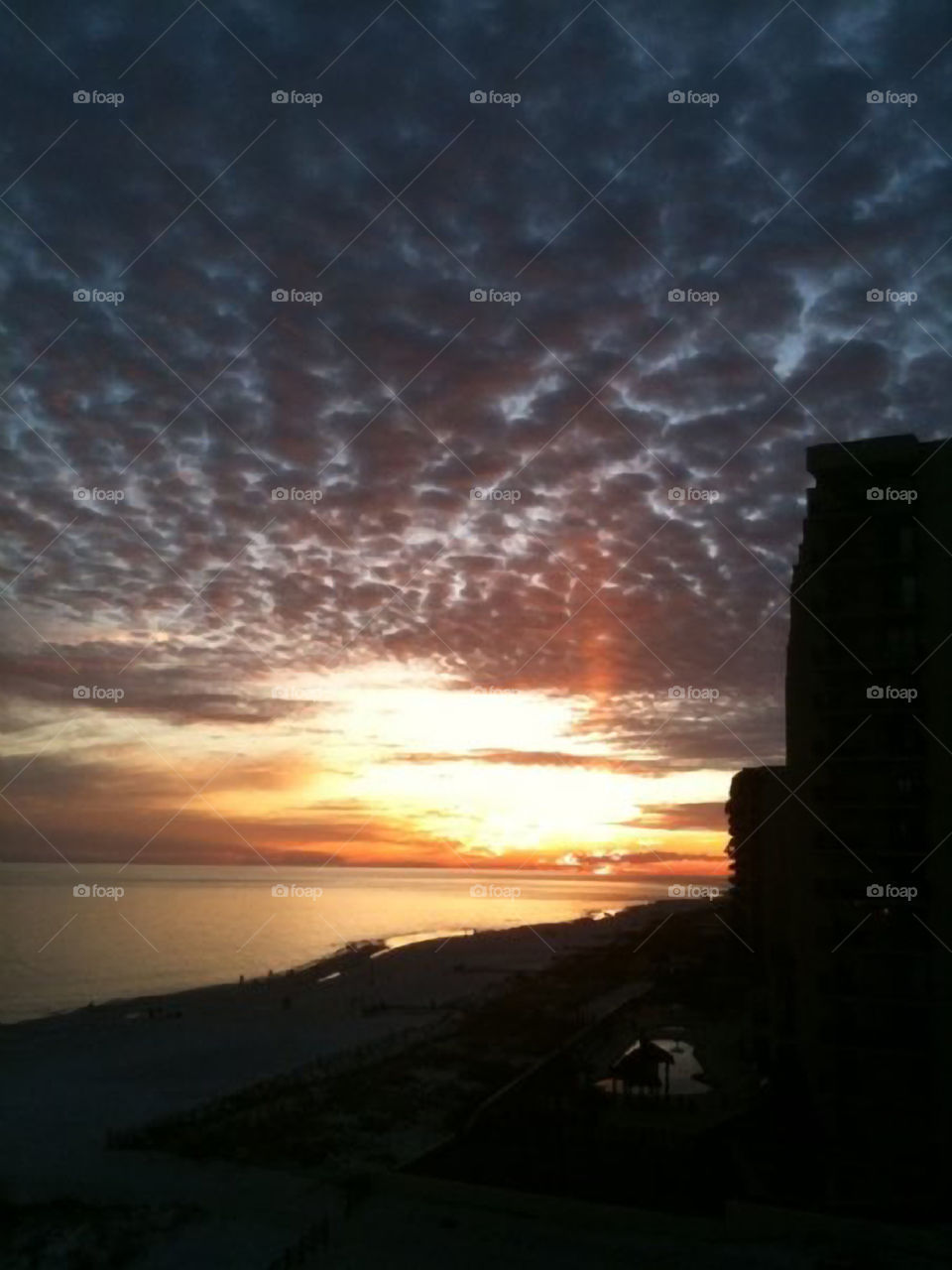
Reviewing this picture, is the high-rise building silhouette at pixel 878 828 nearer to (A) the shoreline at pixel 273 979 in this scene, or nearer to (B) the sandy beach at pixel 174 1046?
(B) the sandy beach at pixel 174 1046

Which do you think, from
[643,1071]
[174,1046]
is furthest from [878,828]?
[174,1046]

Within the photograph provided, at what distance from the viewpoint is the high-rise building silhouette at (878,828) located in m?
25.1

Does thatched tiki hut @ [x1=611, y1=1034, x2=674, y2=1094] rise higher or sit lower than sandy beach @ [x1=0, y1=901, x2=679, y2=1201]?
higher

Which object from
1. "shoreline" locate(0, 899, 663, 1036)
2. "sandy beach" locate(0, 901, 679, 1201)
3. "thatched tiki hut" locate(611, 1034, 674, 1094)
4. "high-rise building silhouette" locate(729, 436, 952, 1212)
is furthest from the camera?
"shoreline" locate(0, 899, 663, 1036)

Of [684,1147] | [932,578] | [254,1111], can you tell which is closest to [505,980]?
[254,1111]

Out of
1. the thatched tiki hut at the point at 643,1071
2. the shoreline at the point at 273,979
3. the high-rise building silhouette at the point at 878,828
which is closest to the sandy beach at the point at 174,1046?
the shoreline at the point at 273,979

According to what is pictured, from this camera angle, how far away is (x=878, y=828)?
1048 inches

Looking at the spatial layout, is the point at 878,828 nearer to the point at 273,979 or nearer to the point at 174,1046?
the point at 174,1046

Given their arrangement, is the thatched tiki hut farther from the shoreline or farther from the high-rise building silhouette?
the shoreline

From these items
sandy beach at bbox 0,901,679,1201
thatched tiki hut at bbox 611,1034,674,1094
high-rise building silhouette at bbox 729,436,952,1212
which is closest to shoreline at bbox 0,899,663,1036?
sandy beach at bbox 0,901,679,1201

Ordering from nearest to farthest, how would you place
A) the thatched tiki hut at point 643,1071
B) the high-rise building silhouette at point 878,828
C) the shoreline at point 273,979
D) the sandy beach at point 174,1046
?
the high-rise building silhouette at point 878,828 → the sandy beach at point 174,1046 → the thatched tiki hut at point 643,1071 → the shoreline at point 273,979

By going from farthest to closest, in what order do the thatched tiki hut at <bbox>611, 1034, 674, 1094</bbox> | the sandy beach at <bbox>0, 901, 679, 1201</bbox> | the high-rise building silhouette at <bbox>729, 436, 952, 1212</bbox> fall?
the thatched tiki hut at <bbox>611, 1034, 674, 1094</bbox> → the sandy beach at <bbox>0, 901, 679, 1201</bbox> → the high-rise building silhouette at <bbox>729, 436, 952, 1212</bbox>

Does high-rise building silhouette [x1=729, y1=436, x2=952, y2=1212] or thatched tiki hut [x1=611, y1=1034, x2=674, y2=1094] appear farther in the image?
thatched tiki hut [x1=611, y1=1034, x2=674, y2=1094]

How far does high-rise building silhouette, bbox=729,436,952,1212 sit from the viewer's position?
82.3 ft
